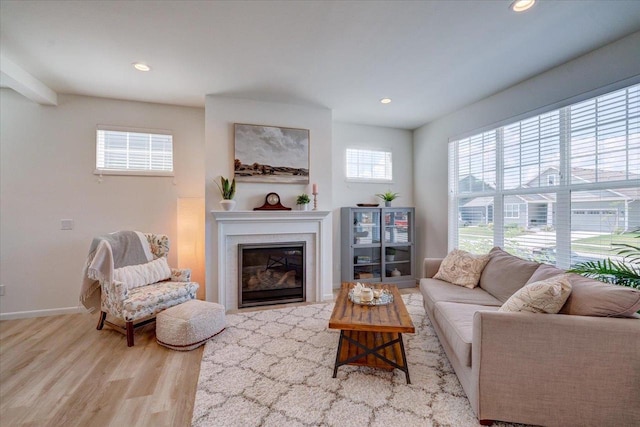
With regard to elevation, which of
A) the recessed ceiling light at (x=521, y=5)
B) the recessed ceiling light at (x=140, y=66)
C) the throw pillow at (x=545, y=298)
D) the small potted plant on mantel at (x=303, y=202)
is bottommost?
the throw pillow at (x=545, y=298)

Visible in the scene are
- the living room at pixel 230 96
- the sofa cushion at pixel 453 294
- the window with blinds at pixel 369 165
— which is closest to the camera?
the living room at pixel 230 96

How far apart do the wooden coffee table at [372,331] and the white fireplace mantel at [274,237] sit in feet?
4.61

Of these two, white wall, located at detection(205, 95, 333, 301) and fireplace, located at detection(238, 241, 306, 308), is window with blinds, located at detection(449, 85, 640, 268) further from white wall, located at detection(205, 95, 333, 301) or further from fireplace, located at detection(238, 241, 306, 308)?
fireplace, located at detection(238, 241, 306, 308)

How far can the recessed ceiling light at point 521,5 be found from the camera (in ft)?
5.79

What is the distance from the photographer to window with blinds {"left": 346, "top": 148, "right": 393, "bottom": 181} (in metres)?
4.38

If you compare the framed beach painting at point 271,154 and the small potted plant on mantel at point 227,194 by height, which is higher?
the framed beach painting at point 271,154

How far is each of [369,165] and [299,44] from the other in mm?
2532

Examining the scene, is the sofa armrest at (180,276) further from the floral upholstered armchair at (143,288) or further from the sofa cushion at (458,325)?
the sofa cushion at (458,325)

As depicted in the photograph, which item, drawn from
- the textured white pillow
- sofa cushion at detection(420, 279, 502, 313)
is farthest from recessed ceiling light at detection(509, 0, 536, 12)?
the textured white pillow

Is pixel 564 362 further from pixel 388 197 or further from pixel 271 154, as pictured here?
pixel 271 154

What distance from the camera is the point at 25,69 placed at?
2.62 m

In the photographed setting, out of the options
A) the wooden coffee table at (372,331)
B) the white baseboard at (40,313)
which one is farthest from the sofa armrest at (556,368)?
the white baseboard at (40,313)

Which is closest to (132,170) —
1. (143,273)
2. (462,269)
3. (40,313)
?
(143,273)

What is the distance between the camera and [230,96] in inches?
131
